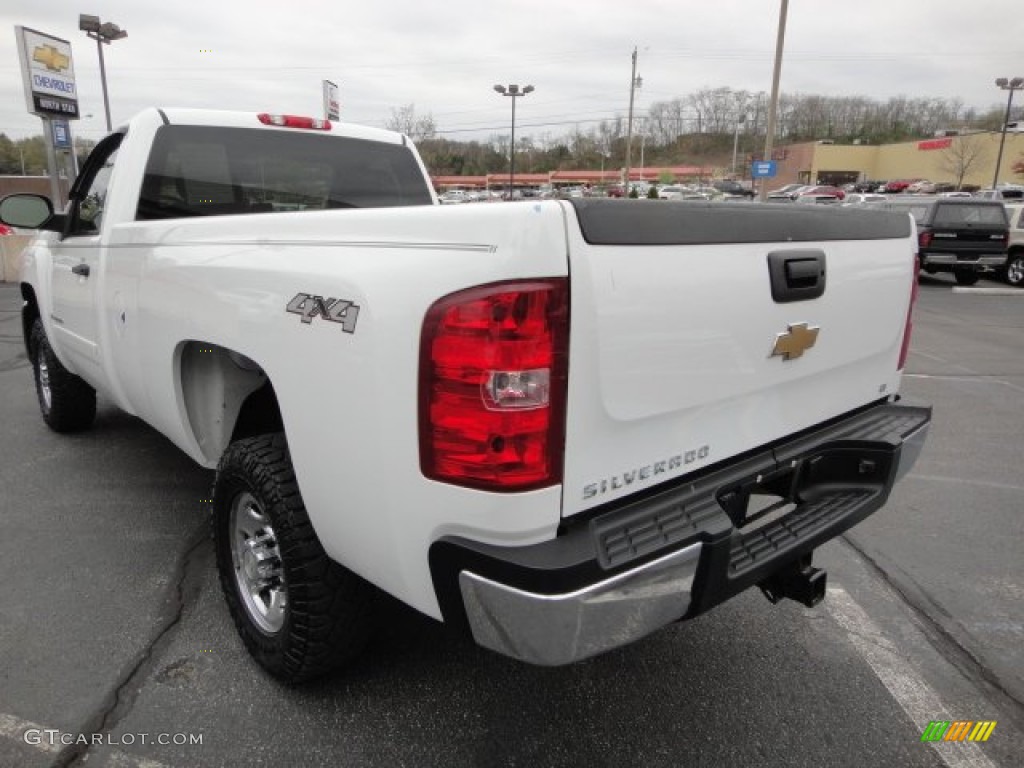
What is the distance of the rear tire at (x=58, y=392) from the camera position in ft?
16.2

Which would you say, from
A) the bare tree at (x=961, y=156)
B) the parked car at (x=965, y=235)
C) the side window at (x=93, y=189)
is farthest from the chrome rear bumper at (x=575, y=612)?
the bare tree at (x=961, y=156)

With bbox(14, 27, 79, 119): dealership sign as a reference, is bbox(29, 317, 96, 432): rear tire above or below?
below

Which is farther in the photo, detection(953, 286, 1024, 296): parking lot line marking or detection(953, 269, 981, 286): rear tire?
detection(953, 269, 981, 286): rear tire

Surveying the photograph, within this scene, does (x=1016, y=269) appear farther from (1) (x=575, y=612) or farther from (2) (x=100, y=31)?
(2) (x=100, y=31)

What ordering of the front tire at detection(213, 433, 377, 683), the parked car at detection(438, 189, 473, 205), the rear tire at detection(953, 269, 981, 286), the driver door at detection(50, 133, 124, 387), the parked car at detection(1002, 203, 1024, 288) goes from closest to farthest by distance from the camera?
the front tire at detection(213, 433, 377, 683) < the parked car at detection(438, 189, 473, 205) < the driver door at detection(50, 133, 124, 387) < the parked car at detection(1002, 203, 1024, 288) < the rear tire at detection(953, 269, 981, 286)

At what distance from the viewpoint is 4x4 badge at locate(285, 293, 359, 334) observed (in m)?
1.80

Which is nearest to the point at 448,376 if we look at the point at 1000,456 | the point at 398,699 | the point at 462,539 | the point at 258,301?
the point at 462,539

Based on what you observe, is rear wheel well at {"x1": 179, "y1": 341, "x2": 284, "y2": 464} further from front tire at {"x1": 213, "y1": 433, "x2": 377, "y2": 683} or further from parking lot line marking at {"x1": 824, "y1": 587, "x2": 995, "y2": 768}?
parking lot line marking at {"x1": 824, "y1": 587, "x2": 995, "y2": 768}

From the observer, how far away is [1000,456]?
5137mm

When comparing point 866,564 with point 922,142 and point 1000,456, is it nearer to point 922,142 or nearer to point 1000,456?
point 1000,456

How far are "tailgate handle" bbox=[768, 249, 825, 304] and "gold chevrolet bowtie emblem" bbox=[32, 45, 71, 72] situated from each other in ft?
51.6

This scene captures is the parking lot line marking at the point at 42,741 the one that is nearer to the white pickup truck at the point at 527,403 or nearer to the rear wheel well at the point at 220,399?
the white pickup truck at the point at 527,403

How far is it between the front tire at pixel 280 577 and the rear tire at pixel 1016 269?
18.6 m

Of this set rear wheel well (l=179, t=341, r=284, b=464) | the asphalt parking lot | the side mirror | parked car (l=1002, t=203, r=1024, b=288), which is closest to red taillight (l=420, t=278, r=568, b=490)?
the asphalt parking lot
